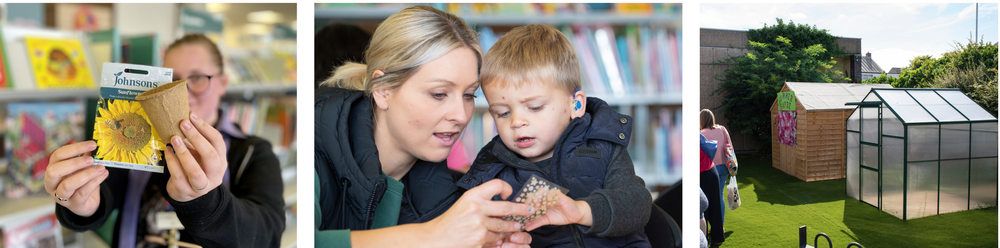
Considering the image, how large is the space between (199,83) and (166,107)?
0.34 m

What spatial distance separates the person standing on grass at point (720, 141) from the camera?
2.13 meters

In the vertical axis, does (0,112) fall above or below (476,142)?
above

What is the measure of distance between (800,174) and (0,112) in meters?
3.42

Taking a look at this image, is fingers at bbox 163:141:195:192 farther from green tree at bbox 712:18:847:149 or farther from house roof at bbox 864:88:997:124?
house roof at bbox 864:88:997:124

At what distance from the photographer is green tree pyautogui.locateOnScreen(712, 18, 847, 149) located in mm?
2184

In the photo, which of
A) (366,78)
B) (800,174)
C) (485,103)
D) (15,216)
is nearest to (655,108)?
(485,103)

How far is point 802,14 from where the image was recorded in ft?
7.17

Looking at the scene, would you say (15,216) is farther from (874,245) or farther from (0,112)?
(874,245)

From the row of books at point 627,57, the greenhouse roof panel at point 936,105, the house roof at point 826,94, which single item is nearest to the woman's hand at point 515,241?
the row of books at point 627,57

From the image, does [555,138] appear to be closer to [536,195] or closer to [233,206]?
[536,195]

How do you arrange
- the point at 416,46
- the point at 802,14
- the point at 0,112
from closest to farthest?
the point at 416,46, the point at 0,112, the point at 802,14

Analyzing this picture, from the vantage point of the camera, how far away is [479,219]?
5.77 feet

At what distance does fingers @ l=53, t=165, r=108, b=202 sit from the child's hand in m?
1.64

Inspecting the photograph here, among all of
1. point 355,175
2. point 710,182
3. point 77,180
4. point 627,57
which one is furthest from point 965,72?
point 77,180
